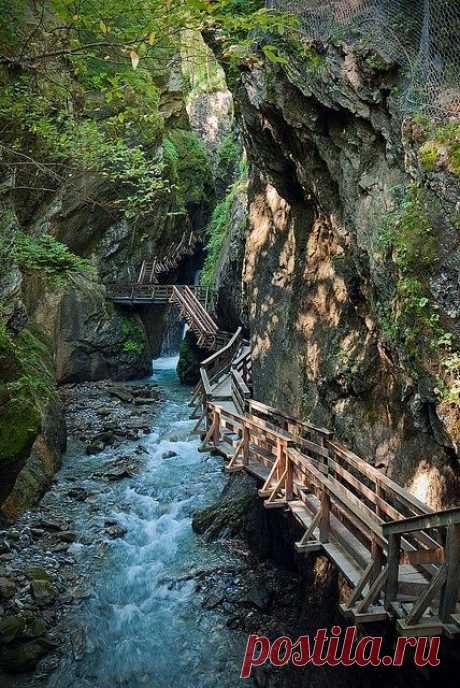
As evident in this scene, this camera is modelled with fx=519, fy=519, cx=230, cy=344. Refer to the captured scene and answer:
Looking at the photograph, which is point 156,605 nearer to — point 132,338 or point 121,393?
point 121,393

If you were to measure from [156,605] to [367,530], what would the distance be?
5.73 metres

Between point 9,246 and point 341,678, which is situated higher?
point 9,246

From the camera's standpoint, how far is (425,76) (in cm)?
708

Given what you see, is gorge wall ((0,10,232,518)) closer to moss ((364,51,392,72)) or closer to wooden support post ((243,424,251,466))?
moss ((364,51,392,72))

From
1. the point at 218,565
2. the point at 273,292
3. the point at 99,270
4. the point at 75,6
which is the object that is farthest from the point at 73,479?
the point at 99,270

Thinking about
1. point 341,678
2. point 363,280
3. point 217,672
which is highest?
point 363,280

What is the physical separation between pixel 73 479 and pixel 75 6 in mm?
12016

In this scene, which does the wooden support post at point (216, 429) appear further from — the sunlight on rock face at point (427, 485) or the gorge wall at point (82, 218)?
the sunlight on rock face at point (427, 485)

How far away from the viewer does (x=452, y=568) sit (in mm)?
4520

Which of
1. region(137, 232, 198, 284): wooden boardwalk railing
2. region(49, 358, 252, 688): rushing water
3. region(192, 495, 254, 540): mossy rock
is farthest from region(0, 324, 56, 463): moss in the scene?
region(137, 232, 198, 284): wooden boardwalk railing

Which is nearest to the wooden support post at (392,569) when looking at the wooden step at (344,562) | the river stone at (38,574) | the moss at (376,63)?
the wooden step at (344,562)

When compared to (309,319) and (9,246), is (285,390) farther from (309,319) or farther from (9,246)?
(9,246)

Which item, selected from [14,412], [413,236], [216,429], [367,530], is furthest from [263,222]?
[367,530]

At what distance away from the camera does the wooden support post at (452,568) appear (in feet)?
14.8
